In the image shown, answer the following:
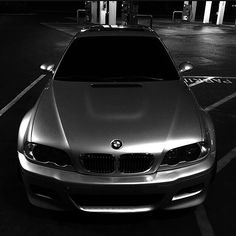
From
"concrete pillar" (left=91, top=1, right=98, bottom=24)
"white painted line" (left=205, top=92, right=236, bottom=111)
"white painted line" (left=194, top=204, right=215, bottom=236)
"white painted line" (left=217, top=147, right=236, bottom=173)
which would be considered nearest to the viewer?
"white painted line" (left=194, top=204, right=215, bottom=236)

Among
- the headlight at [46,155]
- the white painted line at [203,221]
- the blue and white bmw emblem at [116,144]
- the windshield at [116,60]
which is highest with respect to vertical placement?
the windshield at [116,60]

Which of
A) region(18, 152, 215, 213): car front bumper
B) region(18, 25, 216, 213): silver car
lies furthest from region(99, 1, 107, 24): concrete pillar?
region(18, 152, 215, 213): car front bumper

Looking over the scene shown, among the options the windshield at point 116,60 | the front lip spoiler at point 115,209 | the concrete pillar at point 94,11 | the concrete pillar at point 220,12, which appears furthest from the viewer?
the concrete pillar at point 220,12

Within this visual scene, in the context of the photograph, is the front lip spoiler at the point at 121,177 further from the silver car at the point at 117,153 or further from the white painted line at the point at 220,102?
the white painted line at the point at 220,102

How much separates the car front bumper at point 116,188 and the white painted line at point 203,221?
0.30m

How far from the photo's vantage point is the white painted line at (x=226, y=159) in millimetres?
4234

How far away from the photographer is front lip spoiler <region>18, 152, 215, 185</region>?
274 cm

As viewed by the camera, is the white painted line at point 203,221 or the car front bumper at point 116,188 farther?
the white painted line at point 203,221

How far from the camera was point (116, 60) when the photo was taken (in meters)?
4.26

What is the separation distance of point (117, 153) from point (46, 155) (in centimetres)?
62

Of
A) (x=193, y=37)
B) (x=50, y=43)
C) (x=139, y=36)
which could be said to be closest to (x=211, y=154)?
(x=139, y=36)

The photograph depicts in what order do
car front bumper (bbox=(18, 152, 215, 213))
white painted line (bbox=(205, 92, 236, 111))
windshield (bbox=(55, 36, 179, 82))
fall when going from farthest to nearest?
white painted line (bbox=(205, 92, 236, 111)), windshield (bbox=(55, 36, 179, 82)), car front bumper (bbox=(18, 152, 215, 213))

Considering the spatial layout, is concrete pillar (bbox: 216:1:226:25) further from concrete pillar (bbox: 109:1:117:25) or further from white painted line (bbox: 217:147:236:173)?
white painted line (bbox: 217:147:236:173)

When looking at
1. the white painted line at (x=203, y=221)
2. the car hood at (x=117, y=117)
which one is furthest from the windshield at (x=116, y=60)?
the white painted line at (x=203, y=221)
